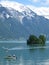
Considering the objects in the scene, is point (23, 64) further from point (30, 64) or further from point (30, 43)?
point (30, 43)

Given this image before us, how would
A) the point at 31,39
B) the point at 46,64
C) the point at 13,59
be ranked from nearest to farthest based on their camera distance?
the point at 46,64 < the point at 13,59 < the point at 31,39

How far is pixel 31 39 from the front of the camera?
174500 mm

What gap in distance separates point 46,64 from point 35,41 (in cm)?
11433

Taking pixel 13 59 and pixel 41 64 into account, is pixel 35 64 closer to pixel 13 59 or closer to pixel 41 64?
pixel 41 64

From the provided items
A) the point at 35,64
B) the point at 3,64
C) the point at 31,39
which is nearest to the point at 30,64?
the point at 35,64

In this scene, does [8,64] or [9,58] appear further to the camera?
[9,58]

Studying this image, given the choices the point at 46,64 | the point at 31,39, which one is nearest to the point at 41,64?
the point at 46,64

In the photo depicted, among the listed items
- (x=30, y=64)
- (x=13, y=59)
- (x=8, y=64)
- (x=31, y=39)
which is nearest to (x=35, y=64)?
(x=30, y=64)

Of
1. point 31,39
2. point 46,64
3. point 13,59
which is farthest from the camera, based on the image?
point 31,39

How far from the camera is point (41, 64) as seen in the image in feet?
204

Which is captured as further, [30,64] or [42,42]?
[42,42]

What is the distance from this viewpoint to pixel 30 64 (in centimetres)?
6238

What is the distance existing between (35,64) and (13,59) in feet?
41.1

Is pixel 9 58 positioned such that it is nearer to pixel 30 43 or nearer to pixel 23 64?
pixel 23 64
